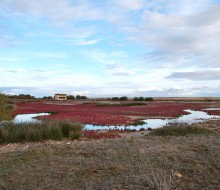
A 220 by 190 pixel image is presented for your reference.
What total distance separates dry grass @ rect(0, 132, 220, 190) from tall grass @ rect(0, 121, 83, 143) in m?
3.72

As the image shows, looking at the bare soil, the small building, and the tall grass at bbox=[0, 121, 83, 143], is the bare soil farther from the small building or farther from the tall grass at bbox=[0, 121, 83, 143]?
the small building

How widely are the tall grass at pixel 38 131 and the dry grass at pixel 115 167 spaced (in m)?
3.72

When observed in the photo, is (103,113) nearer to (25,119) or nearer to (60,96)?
(25,119)

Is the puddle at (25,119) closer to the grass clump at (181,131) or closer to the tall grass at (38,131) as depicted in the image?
the tall grass at (38,131)

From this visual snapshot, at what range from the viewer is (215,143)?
1064cm

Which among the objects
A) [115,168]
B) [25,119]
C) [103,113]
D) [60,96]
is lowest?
[25,119]

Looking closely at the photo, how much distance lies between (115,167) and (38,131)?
24.2 ft

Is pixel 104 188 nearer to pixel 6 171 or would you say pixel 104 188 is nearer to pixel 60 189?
pixel 60 189

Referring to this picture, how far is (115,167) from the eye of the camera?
7.48 metres

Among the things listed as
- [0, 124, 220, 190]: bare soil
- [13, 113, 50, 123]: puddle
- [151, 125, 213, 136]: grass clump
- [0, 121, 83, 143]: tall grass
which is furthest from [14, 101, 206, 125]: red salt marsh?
[0, 124, 220, 190]: bare soil

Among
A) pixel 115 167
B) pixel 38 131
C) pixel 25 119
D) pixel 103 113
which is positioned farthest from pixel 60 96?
pixel 115 167

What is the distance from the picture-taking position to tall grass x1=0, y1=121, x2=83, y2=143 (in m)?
13.8

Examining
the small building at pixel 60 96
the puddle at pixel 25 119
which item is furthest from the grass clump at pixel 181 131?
the small building at pixel 60 96

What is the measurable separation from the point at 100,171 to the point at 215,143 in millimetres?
4952
